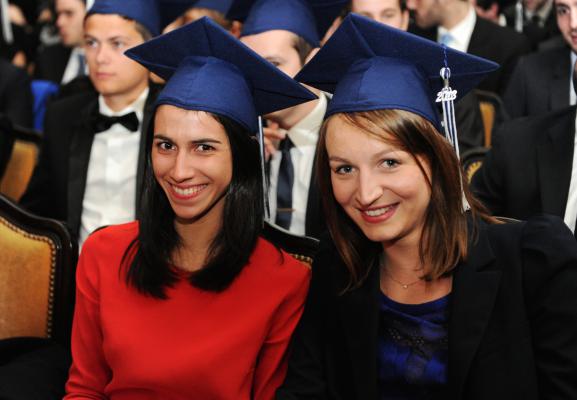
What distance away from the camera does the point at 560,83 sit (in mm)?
4137

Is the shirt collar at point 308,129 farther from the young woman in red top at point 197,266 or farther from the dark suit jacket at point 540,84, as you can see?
the dark suit jacket at point 540,84

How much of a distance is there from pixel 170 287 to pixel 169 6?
1.82 meters

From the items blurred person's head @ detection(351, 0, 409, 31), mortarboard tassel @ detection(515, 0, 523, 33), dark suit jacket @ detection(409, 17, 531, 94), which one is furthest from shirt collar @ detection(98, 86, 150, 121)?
mortarboard tassel @ detection(515, 0, 523, 33)

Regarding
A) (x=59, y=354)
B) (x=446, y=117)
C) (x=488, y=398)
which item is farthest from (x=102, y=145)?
(x=488, y=398)

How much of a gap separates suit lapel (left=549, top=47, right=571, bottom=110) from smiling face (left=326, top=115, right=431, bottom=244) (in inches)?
91.7

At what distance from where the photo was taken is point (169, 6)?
12.3ft

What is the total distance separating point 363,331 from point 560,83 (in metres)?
2.53

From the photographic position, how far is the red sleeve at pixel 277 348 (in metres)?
2.28

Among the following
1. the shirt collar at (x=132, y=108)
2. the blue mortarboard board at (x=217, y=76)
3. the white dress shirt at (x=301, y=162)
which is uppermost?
the blue mortarboard board at (x=217, y=76)

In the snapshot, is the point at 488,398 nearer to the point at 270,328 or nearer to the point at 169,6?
the point at 270,328

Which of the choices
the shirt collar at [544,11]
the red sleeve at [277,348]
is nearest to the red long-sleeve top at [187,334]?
the red sleeve at [277,348]

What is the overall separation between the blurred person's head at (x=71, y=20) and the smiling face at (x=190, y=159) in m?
4.29

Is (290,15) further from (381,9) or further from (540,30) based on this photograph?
(540,30)

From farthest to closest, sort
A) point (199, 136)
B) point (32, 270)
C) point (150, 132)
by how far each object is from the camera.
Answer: point (32, 270), point (150, 132), point (199, 136)
